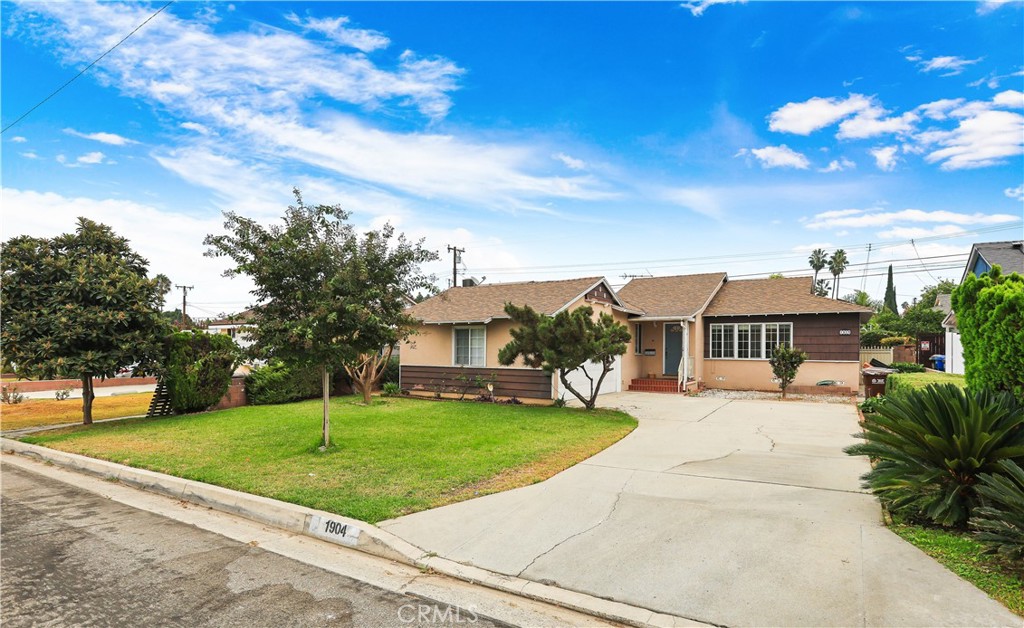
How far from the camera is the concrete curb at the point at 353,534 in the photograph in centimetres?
369

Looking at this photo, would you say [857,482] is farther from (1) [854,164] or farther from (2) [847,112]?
(1) [854,164]

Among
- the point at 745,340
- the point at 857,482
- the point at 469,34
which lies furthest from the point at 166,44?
the point at 745,340

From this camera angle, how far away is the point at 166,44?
10023mm

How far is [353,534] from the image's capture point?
5.08 m

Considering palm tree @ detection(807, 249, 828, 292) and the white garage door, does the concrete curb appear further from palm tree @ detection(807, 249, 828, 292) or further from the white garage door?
palm tree @ detection(807, 249, 828, 292)

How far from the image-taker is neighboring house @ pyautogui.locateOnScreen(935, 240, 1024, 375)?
1619cm

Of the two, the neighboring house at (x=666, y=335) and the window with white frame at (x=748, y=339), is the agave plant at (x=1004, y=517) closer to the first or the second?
the neighboring house at (x=666, y=335)

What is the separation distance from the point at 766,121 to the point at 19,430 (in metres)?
21.9

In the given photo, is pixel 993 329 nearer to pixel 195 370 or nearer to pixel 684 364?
pixel 684 364

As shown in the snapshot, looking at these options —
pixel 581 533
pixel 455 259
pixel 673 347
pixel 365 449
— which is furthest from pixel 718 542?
pixel 455 259

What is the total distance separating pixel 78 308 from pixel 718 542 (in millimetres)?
13583

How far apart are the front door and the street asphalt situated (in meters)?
18.4

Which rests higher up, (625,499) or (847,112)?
(847,112)

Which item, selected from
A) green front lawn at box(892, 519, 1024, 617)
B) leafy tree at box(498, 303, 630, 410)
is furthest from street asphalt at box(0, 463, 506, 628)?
leafy tree at box(498, 303, 630, 410)
